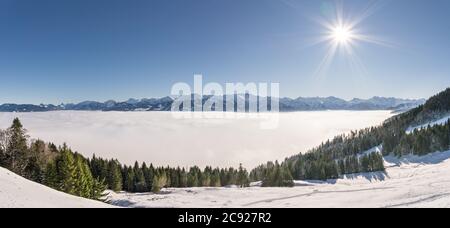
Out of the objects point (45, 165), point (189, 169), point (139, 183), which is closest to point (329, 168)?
point (189, 169)

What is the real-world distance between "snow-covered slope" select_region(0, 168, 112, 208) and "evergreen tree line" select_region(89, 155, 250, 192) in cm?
6116

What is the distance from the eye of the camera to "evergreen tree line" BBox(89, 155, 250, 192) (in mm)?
91250

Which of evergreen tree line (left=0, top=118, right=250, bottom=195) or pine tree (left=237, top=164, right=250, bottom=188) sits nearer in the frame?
evergreen tree line (left=0, top=118, right=250, bottom=195)

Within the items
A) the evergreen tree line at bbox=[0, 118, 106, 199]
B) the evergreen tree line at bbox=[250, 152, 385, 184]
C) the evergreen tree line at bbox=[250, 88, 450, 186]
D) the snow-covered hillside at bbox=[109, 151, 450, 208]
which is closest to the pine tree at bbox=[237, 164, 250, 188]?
the evergreen tree line at bbox=[250, 152, 385, 184]

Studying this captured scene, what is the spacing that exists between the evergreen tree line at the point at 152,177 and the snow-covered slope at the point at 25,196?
201 feet

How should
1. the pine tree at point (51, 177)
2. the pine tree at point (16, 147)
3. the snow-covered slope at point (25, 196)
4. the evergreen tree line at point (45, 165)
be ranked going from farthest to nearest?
the pine tree at point (16, 147), the pine tree at point (51, 177), the evergreen tree line at point (45, 165), the snow-covered slope at point (25, 196)

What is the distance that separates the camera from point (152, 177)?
9881 centimetres

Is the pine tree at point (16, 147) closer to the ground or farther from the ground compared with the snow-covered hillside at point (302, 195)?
farther from the ground

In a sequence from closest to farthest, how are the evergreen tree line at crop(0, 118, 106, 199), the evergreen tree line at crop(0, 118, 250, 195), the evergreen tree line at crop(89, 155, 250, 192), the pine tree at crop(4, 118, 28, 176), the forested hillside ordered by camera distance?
the evergreen tree line at crop(0, 118, 106, 199) → the evergreen tree line at crop(0, 118, 250, 195) → the forested hillside → the pine tree at crop(4, 118, 28, 176) → the evergreen tree line at crop(89, 155, 250, 192)

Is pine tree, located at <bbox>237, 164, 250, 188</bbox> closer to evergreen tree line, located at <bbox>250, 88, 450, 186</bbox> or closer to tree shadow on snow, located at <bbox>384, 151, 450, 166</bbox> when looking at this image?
evergreen tree line, located at <bbox>250, 88, 450, 186</bbox>

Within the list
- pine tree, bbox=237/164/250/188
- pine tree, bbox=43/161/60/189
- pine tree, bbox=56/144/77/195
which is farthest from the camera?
pine tree, bbox=237/164/250/188

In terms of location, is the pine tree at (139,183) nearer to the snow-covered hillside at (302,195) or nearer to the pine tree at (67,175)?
the snow-covered hillside at (302,195)

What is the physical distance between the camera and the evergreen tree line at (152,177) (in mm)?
91250

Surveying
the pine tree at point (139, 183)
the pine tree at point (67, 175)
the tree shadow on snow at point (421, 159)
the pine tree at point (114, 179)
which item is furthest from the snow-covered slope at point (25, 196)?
the tree shadow on snow at point (421, 159)
